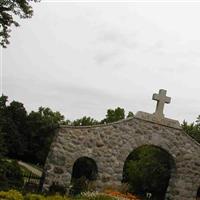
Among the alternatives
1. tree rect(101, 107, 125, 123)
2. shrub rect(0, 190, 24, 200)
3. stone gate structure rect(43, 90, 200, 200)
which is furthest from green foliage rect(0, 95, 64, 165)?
shrub rect(0, 190, 24, 200)

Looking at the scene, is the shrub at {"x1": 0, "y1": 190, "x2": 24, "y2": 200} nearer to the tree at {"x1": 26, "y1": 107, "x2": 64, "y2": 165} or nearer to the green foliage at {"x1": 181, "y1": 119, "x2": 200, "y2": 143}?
the green foliage at {"x1": 181, "y1": 119, "x2": 200, "y2": 143}

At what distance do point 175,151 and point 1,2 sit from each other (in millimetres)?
9380

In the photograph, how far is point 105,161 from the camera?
18312 mm

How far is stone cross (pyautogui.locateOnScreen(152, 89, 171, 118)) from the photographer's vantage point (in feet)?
62.3

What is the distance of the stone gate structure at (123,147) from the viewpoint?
1767 centimetres

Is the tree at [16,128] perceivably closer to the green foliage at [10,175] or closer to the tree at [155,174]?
the tree at [155,174]

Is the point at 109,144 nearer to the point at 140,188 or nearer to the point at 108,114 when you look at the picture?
the point at 140,188

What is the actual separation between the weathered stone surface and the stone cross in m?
0.32

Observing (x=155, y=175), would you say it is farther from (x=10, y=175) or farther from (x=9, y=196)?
(x=9, y=196)

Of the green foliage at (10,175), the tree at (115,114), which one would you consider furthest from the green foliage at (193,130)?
the tree at (115,114)

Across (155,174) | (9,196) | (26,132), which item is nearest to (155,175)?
(155,174)

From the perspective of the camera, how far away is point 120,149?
18609 mm

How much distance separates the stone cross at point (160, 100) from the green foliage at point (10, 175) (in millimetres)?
6237

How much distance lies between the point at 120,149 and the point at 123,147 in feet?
0.53
